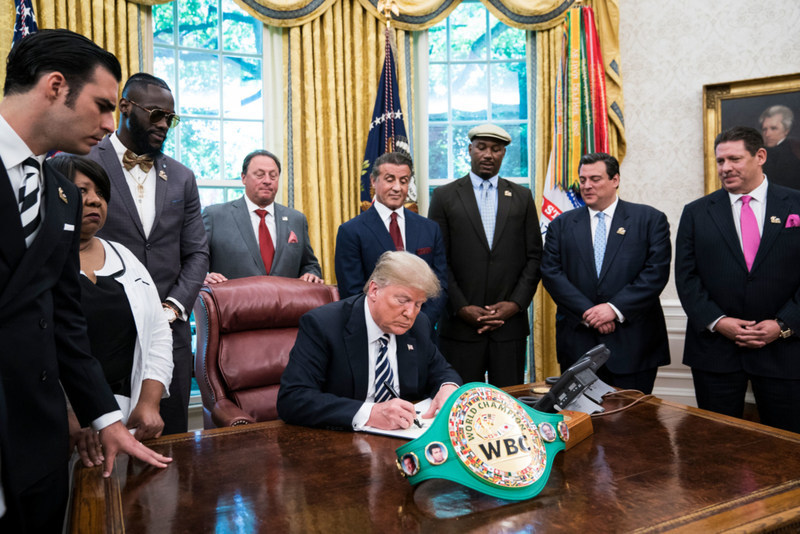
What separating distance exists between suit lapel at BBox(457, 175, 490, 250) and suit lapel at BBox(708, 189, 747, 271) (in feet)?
3.80

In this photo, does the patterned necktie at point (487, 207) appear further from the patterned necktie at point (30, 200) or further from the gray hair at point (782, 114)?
the patterned necktie at point (30, 200)

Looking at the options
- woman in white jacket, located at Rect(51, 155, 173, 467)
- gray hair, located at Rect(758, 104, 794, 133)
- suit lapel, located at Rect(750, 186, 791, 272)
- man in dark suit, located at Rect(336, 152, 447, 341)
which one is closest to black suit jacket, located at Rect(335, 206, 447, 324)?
man in dark suit, located at Rect(336, 152, 447, 341)

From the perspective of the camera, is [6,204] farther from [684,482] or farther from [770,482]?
[770,482]

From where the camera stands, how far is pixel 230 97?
14.2 ft

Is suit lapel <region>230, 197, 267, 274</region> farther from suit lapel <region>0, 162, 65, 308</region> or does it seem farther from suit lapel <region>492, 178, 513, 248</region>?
suit lapel <region>0, 162, 65, 308</region>

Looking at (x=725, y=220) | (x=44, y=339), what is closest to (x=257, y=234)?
(x=44, y=339)

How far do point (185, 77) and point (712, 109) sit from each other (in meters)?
3.92

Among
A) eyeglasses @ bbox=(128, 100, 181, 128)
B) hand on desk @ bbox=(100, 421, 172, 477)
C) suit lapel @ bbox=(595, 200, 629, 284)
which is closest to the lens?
hand on desk @ bbox=(100, 421, 172, 477)

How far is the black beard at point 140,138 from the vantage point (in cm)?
228

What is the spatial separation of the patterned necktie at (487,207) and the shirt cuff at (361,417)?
1906 millimetres

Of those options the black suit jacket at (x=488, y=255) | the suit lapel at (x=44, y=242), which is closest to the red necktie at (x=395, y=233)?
the black suit jacket at (x=488, y=255)

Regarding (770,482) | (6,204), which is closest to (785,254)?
(770,482)

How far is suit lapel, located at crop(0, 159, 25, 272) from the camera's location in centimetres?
108

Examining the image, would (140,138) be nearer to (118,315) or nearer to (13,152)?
(118,315)
